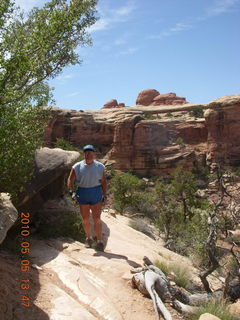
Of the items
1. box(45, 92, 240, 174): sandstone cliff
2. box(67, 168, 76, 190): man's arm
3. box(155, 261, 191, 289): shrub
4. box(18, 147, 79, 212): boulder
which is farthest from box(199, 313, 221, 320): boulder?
box(45, 92, 240, 174): sandstone cliff

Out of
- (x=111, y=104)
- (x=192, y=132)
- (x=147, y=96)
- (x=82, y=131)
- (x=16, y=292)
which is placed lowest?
(x=16, y=292)

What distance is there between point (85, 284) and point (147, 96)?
7753 cm

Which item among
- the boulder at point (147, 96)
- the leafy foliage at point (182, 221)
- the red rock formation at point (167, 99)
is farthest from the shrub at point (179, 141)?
the boulder at point (147, 96)

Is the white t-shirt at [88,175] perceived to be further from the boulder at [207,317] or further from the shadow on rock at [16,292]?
the boulder at [207,317]

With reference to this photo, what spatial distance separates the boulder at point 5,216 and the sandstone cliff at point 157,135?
3681 centimetres

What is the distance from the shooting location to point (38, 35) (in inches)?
247

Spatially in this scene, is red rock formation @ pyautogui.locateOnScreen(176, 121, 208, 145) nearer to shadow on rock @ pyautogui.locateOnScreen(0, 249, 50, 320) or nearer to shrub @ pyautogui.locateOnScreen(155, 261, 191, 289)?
shrub @ pyautogui.locateOnScreen(155, 261, 191, 289)

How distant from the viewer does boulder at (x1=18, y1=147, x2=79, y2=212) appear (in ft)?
20.9

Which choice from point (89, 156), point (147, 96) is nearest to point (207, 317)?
point (89, 156)

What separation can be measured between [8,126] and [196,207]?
72.0 ft

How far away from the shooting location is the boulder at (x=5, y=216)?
145 inches

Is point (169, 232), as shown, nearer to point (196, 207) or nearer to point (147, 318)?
point (196, 207)

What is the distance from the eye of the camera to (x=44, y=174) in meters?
6.77

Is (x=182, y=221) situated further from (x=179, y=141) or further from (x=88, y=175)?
(x=179, y=141)
